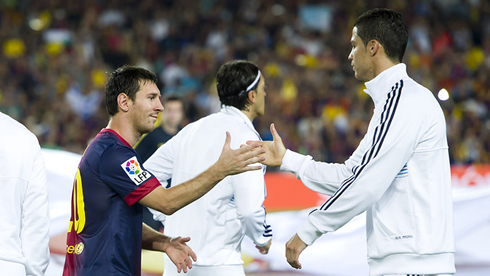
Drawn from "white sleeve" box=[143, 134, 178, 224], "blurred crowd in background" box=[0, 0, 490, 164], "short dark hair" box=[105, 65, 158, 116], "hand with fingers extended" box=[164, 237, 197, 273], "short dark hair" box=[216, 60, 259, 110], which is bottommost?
"hand with fingers extended" box=[164, 237, 197, 273]

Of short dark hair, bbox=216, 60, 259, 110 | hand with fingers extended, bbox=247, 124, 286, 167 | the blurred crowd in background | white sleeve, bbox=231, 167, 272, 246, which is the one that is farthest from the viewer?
the blurred crowd in background

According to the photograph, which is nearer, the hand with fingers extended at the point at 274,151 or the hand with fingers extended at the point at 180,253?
the hand with fingers extended at the point at 180,253

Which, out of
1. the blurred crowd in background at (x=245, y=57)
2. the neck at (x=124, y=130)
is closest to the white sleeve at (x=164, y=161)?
the neck at (x=124, y=130)

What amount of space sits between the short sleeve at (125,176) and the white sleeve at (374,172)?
35.8 inches

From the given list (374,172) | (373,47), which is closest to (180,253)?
(374,172)

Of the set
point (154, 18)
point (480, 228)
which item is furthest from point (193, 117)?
point (480, 228)

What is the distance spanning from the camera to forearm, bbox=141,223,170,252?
3.49 meters

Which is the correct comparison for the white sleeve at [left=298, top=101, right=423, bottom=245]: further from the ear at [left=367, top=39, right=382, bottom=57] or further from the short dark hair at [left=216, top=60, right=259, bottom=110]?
the short dark hair at [left=216, top=60, right=259, bottom=110]

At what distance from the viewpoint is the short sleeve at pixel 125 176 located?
319 centimetres

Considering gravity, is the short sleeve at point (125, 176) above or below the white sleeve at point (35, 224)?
above

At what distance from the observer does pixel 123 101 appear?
3467mm

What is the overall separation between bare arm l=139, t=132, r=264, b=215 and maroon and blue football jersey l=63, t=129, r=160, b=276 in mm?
71

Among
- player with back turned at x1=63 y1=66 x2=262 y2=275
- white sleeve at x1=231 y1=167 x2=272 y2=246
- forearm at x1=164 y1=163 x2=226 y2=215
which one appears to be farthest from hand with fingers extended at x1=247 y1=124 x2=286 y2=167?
forearm at x1=164 y1=163 x2=226 y2=215

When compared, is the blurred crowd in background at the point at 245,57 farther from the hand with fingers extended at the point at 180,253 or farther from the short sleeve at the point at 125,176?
the short sleeve at the point at 125,176
